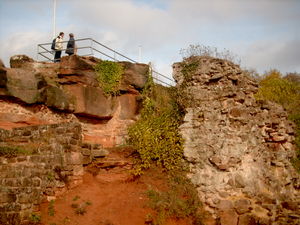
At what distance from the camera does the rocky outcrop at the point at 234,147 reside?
26.3 feet

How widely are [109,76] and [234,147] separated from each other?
758 centimetres

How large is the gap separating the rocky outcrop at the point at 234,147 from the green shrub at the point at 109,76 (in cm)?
515

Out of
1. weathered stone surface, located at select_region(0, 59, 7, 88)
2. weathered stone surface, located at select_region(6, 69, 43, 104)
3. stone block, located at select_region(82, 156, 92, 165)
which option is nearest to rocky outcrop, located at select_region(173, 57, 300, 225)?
stone block, located at select_region(82, 156, 92, 165)

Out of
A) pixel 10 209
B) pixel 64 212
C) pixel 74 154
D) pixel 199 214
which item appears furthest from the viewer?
pixel 74 154

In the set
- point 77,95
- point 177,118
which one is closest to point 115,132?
point 77,95

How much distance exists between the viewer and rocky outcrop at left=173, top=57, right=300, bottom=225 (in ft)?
26.3

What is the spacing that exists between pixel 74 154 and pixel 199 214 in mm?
3504

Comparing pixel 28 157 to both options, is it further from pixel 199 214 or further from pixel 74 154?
pixel 199 214

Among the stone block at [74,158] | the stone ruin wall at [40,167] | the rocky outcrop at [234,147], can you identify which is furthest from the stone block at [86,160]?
the rocky outcrop at [234,147]

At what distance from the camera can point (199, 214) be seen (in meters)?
7.78

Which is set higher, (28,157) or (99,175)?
(28,157)

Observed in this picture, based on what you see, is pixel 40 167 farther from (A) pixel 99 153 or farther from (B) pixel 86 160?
(A) pixel 99 153

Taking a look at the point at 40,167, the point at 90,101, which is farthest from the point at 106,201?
the point at 90,101

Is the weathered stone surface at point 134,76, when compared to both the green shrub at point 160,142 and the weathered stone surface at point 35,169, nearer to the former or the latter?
the green shrub at point 160,142
